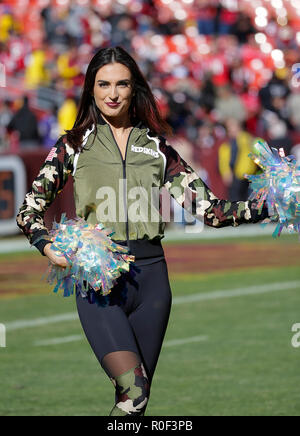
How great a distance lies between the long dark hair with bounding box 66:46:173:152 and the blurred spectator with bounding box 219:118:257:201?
1354 centimetres

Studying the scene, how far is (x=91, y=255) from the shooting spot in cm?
412

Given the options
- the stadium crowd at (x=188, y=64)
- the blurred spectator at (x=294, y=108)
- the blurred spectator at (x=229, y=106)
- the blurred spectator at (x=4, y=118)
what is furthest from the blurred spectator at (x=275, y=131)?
the blurred spectator at (x=4, y=118)

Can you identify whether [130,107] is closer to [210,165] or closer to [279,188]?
[279,188]

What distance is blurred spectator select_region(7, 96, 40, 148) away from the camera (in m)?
17.7

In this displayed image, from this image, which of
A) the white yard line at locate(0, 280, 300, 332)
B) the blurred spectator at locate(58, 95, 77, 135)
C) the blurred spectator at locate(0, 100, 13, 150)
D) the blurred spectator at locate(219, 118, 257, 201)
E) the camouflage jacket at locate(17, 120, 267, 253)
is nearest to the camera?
the camouflage jacket at locate(17, 120, 267, 253)

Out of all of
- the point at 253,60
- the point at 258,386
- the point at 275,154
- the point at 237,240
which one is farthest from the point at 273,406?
the point at 253,60

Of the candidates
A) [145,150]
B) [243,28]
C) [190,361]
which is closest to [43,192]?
[145,150]

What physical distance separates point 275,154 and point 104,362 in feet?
3.96

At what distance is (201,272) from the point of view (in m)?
13.4

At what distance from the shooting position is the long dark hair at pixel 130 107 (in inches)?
170

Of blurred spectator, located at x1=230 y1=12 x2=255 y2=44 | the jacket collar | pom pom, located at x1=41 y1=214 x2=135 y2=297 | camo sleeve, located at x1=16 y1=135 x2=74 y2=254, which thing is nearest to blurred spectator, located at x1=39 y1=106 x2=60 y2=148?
blurred spectator, located at x1=230 y1=12 x2=255 y2=44

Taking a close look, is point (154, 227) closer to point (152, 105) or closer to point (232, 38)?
point (152, 105)

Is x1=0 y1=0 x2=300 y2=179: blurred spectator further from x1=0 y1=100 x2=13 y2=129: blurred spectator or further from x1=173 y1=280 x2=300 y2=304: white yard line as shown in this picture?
x1=173 y1=280 x2=300 y2=304: white yard line

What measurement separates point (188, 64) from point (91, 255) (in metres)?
17.7
